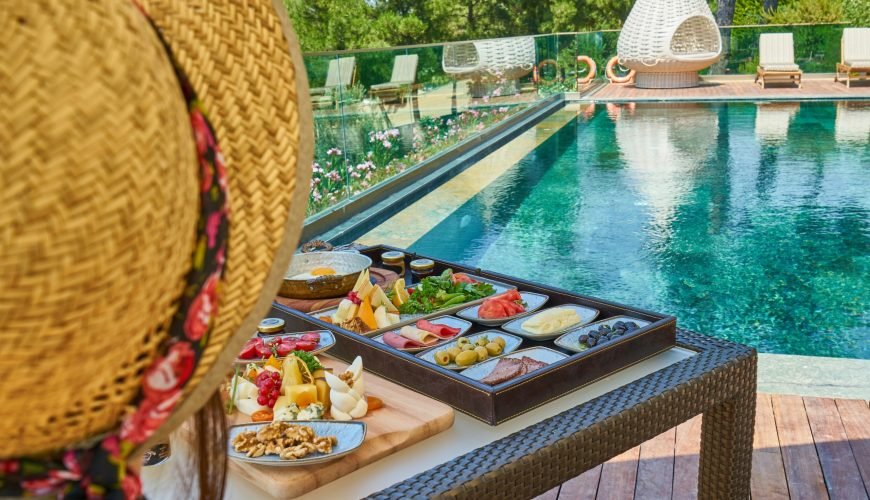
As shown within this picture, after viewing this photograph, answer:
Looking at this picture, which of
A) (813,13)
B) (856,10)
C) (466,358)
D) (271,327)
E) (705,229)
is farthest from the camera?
(856,10)

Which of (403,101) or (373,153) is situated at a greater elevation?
(403,101)

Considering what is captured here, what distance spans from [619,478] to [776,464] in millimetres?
475

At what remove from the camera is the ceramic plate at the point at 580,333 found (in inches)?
71.6

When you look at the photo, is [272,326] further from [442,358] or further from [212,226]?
[212,226]

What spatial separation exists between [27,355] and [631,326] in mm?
1446

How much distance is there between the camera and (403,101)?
7215 mm

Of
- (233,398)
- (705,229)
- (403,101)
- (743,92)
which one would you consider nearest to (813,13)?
(743,92)

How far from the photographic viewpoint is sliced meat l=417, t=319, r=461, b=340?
1.95 meters

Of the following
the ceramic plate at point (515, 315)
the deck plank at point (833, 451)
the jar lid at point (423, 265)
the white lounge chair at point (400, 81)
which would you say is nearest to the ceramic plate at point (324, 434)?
the ceramic plate at point (515, 315)

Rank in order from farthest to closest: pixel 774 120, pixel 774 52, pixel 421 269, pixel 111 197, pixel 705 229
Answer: pixel 774 52 → pixel 774 120 → pixel 705 229 → pixel 421 269 → pixel 111 197

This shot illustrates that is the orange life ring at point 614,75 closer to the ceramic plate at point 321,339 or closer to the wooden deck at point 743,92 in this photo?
the wooden deck at point 743,92

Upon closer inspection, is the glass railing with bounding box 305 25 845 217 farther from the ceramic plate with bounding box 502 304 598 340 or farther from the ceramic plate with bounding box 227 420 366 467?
the ceramic plate with bounding box 227 420 366 467

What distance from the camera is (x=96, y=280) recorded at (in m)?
0.56

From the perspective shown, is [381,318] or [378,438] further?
[381,318]
